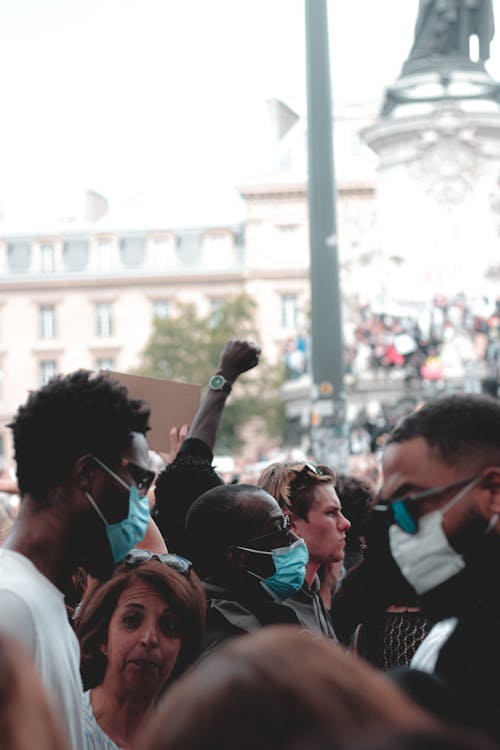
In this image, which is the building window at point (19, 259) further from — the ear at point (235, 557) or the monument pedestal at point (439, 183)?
the ear at point (235, 557)

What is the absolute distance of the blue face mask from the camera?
3.00 meters

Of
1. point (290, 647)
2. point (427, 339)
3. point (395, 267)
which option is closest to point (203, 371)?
point (395, 267)

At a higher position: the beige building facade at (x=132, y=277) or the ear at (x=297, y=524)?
the beige building facade at (x=132, y=277)

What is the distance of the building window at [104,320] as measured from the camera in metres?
72.8

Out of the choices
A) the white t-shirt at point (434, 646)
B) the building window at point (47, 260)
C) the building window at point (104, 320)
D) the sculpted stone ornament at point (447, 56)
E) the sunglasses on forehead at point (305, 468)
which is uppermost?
the sculpted stone ornament at point (447, 56)

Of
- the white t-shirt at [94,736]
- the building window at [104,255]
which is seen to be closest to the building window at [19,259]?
the building window at [104,255]

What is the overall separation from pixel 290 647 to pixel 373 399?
41.1 meters

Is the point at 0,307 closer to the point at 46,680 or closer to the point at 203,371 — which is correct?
the point at 203,371

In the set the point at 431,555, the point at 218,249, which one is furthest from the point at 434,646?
the point at 218,249

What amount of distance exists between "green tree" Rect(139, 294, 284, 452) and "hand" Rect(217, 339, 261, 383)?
53.1 meters

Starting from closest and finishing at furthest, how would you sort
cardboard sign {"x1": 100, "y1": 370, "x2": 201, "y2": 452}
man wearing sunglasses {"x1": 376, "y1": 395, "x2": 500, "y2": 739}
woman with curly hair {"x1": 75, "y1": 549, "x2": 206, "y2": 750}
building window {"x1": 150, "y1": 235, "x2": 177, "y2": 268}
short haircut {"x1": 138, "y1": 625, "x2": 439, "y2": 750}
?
short haircut {"x1": 138, "y1": 625, "x2": 439, "y2": 750} < man wearing sunglasses {"x1": 376, "y1": 395, "x2": 500, "y2": 739} < woman with curly hair {"x1": 75, "y1": 549, "x2": 206, "y2": 750} < cardboard sign {"x1": 100, "y1": 370, "x2": 201, "y2": 452} < building window {"x1": 150, "y1": 235, "x2": 177, "y2": 268}

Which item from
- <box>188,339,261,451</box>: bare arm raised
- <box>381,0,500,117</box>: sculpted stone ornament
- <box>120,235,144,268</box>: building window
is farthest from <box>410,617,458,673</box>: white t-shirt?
<box>120,235,144,268</box>: building window

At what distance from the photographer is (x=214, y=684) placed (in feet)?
4.79

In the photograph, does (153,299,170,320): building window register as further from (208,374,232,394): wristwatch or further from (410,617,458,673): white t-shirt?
(410,617,458,673): white t-shirt
